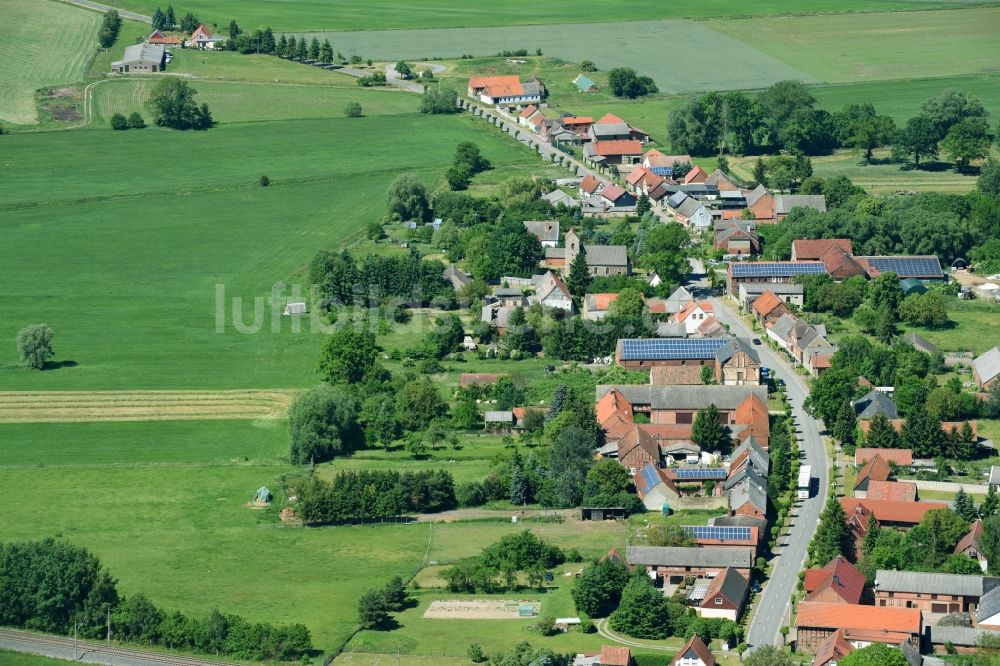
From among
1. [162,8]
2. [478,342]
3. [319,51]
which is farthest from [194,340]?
[162,8]

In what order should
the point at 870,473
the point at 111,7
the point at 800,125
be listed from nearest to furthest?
1. the point at 870,473
2. the point at 800,125
3. the point at 111,7

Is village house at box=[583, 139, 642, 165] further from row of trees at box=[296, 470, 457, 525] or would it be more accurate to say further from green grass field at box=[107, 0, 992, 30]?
row of trees at box=[296, 470, 457, 525]

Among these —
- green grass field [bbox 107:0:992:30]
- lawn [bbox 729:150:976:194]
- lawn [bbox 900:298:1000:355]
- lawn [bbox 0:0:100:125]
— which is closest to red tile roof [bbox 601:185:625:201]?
lawn [bbox 729:150:976:194]

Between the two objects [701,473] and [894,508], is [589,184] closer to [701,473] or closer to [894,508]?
[701,473]

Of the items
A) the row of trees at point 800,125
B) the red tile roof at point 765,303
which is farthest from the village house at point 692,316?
the row of trees at point 800,125

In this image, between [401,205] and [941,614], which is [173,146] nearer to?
[401,205]

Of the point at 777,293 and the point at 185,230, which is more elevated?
the point at 185,230

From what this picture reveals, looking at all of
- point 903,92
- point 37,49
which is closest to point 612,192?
point 903,92
